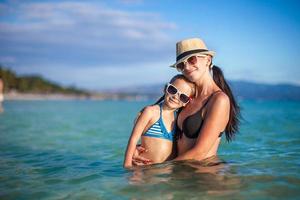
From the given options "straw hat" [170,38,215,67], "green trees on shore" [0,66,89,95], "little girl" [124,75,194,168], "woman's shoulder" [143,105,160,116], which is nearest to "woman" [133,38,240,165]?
"straw hat" [170,38,215,67]

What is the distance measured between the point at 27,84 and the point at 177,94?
511ft

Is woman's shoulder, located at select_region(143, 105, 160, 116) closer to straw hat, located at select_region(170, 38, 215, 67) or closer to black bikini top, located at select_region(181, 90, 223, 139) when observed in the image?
black bikini top, located at select_region(181, 90, 223, 139)

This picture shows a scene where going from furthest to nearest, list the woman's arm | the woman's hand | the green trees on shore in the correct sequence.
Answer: the green trees on shore, the woman's hand, the woman's arm

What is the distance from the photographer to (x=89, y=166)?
8.58m

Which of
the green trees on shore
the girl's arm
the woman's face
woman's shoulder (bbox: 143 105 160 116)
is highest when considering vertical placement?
the green trees on shore

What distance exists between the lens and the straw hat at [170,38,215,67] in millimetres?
6270

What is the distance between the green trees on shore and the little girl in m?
126

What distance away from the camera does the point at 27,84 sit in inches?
6078

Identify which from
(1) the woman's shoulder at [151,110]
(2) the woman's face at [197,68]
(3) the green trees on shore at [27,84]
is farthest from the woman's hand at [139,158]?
(3) the green trees on shore at [27,84]

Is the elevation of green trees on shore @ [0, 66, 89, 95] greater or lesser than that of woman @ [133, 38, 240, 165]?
greater

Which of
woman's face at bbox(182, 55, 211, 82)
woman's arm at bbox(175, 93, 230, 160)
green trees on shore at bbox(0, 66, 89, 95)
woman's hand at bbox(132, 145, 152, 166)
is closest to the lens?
woman's arm at bbox(175, 93, 230, 160)

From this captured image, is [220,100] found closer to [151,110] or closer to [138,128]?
[151,110]

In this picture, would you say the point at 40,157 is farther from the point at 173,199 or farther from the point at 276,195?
the point at 276,195

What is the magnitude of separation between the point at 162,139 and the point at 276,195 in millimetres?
1995
